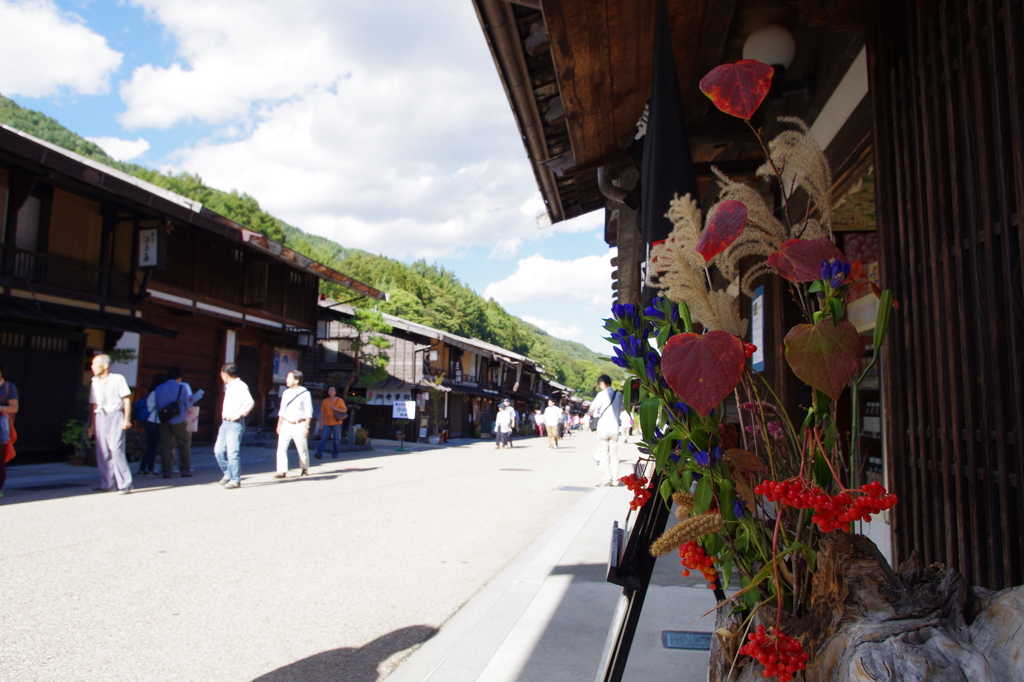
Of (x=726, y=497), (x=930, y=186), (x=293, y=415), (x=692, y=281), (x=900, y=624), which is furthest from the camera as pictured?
(x=293, y=415)

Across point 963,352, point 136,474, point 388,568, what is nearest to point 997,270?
point 963,352

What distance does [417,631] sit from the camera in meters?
3.44

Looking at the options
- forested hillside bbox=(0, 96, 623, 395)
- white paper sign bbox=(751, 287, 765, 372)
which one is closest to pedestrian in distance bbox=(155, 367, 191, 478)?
white paper sign bbox=(751, 287, 765, 372)

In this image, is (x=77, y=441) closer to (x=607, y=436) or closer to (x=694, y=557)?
(x=607, y=436)

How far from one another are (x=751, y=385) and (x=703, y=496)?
0.89 feet

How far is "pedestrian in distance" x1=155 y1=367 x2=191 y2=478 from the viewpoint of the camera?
10.1 meters

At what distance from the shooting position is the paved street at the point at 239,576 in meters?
2.99

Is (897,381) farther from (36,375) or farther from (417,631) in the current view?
(36,375)

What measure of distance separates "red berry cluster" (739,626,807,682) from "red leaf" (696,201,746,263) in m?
0.77

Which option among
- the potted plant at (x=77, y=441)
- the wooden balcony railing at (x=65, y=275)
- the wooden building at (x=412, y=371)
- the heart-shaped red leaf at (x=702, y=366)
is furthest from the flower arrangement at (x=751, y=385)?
the wooden building at (x=412, y=371)

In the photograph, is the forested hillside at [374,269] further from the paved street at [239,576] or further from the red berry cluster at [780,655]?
the red berry cluster at [780,655]

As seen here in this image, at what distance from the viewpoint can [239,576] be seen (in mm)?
4402

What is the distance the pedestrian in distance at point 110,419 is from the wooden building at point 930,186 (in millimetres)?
6769

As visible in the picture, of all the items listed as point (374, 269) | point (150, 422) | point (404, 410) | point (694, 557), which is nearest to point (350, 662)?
point (694, 557)
